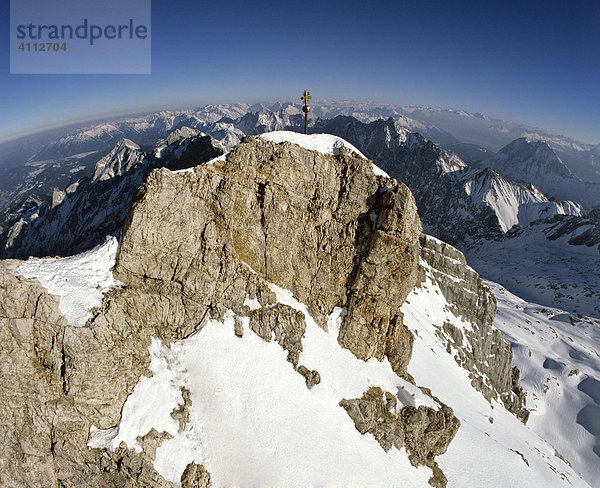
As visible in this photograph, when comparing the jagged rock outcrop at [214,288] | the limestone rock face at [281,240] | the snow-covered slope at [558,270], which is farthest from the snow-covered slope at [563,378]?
the limestone rock face at [281,240]

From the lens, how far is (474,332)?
6084cm

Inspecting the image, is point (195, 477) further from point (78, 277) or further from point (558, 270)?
point (558, 270)

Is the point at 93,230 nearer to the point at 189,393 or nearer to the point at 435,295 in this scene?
the point at 189,393

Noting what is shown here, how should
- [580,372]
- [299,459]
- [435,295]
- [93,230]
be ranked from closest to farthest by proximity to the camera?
1. [299,459]
2. [435,295]
3. [580,372]
4. [93,230]

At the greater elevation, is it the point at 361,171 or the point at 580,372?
the point at 361,171

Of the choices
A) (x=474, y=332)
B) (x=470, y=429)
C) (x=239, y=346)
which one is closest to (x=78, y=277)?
(x=239, y=346)

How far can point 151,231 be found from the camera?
25.4 meters

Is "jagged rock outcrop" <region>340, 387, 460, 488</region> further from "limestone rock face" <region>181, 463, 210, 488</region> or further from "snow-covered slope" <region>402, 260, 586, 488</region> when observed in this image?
"limestone rock face" <region>181, 463, 210, 488</region>

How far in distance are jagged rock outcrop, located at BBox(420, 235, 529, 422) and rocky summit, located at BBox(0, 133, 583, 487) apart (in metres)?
17.8

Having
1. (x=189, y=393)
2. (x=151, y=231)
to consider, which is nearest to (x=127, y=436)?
(x=189, y=393)

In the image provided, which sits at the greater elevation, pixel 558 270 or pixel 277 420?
pixel 277 420

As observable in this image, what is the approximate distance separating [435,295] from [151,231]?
187 feet

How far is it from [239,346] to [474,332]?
5430 centimetres

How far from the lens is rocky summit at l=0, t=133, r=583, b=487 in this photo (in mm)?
20203
